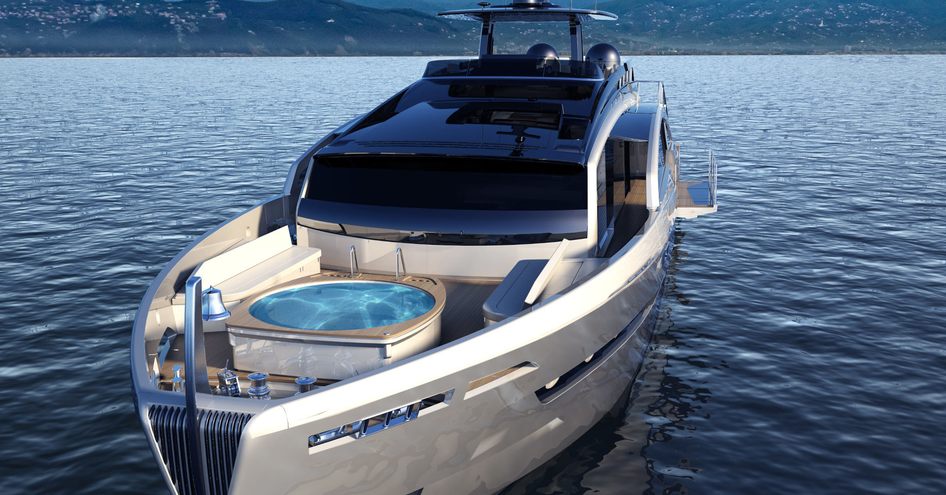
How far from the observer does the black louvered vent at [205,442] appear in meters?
4.89

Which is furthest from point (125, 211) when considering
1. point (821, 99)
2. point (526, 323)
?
point (821, 99)

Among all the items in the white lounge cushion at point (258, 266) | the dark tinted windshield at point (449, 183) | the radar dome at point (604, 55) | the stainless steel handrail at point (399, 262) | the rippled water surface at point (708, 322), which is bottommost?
the rippled water surface at point (708, 322)

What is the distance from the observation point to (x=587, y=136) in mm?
8453

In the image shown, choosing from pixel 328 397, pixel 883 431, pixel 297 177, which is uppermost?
pixel 297 177

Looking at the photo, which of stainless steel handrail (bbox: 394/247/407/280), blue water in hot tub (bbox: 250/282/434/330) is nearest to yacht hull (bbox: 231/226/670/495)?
blue water in hot tub (bbox: 250/282/434/330)

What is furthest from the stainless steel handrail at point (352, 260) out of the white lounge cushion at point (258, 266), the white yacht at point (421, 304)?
the white lounge cushion at point (258, 266)

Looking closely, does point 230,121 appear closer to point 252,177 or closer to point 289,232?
point 252,177

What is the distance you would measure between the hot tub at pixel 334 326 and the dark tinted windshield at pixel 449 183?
4.66 feet

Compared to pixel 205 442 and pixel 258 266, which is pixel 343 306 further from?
pixel 205 442

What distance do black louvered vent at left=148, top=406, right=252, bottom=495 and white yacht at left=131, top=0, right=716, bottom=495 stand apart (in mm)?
13

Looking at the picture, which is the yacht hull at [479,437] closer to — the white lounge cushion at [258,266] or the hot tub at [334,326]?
the hot tub at [334,326]

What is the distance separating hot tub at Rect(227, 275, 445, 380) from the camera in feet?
19.4

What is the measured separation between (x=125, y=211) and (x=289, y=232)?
10737 millimetres

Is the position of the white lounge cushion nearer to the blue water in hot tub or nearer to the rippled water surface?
the blue water in hot tub
